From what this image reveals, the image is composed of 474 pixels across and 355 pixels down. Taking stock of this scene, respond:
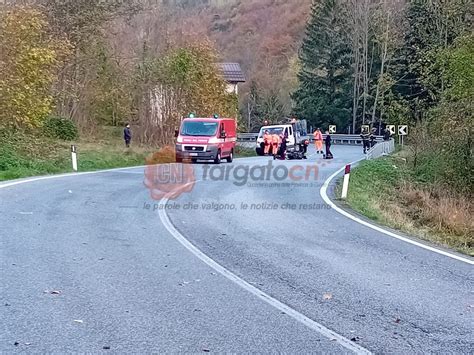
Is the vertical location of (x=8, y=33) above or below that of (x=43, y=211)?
above

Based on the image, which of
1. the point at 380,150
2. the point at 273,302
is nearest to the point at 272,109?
the point at 380,150

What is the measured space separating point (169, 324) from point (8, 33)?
23.5 m

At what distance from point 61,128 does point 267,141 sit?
41.7ft

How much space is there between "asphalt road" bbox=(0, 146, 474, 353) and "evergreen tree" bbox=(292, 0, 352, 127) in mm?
56351

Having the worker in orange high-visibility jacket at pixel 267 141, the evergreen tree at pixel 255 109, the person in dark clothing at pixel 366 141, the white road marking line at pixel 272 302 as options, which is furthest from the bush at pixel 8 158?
the evergreen tree at pixel 255 109

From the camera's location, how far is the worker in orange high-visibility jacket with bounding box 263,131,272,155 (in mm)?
39528

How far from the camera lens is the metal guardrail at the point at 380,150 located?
35678 millimetres

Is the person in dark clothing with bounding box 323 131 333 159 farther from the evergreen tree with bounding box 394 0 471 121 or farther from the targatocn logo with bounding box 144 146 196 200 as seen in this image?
the targatocn logo with bounding box 144 146 196 200

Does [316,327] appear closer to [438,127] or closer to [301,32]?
[438,127]

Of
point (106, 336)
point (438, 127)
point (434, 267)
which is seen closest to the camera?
point (106, 336)

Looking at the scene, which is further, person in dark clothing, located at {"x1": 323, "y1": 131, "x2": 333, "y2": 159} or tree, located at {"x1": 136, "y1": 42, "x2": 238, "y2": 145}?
tree, located at {"x1": 136, "y1": 42, "x2": 238, "y2": 145}

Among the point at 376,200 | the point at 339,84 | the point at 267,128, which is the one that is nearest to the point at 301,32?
the point at 339,84

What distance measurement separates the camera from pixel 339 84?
69.2m

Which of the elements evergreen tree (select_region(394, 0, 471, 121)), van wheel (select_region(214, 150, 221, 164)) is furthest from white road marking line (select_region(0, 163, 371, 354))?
van wheel (select_region(214, 150, 221, 164))
